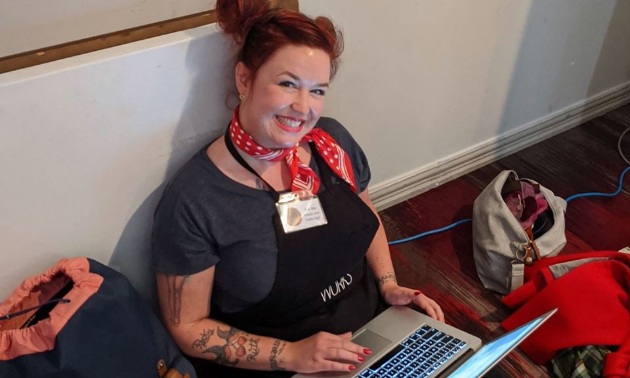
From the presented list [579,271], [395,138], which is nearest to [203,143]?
[395,138]

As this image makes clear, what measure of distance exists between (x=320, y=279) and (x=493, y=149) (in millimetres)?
1228

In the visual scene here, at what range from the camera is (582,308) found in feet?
4.80

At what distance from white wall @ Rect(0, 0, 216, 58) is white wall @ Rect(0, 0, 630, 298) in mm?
113

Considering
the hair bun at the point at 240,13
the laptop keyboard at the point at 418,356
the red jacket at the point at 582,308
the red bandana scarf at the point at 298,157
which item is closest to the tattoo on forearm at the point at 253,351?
the laptop keyboard at the point at 418,356

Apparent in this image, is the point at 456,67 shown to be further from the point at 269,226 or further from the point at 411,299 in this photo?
the point at 269,226

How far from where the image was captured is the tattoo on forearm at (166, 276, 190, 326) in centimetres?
111

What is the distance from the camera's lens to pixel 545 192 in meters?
1.79

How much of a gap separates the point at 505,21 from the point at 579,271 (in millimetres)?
814

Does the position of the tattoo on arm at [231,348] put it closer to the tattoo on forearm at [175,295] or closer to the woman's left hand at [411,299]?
the tattoo on forearm at [175,295]

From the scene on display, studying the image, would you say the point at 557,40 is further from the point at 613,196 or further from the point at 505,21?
the point at 613,196

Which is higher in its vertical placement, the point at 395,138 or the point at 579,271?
the point at 395,138

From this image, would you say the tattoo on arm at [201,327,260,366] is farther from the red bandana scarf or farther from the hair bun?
the hair bun

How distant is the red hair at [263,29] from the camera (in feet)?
3.45

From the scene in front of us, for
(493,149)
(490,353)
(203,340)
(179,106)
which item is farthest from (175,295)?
(493,149)
